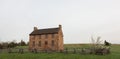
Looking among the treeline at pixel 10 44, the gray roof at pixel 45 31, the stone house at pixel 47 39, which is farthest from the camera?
Answer: the treeline at pixel 10 44

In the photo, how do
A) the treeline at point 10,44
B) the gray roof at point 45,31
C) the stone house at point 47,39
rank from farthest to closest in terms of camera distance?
the treeline at point 10,44, the gray roof at point 45,31, the stone house at point 47,39

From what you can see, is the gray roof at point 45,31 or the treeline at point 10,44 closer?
the gray roof at point 45,31

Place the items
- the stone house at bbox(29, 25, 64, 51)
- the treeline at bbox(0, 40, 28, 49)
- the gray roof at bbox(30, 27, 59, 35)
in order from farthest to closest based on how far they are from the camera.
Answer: the treeline at bbox(0, 40, 28, 49), the gray roof at bbox(30, 27, 59, 35), the stone house at bbox(29, 25, 64, 51)

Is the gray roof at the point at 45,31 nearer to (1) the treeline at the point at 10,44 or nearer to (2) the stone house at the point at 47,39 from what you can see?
(2) the stone house at the point at 47,39

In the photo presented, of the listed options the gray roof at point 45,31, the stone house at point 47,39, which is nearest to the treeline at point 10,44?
the gray roof at point 45,31

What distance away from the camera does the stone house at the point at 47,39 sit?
5800 cm

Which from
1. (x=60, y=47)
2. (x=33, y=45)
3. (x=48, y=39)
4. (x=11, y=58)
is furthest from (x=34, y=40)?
(x=11, y=58)

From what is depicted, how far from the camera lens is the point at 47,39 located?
59.9m

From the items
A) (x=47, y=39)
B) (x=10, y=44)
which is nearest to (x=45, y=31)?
(x=47, y=39)

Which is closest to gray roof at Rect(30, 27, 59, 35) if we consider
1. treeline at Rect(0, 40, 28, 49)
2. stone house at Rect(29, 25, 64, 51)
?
stone house at Rect(29, 25, 64, 51)

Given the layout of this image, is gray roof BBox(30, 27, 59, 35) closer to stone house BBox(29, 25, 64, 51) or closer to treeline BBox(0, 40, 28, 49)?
stone house BBox(29, 25, 64, 51)

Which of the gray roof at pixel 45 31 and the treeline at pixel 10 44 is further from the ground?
the gray roof at pixel 45 31

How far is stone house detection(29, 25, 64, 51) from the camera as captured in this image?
58.0 m

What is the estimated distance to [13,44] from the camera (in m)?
89.4
